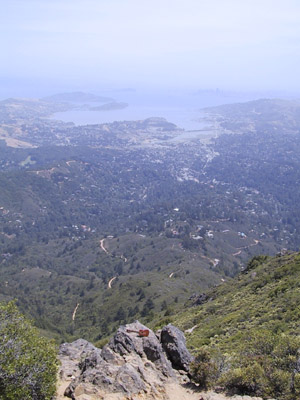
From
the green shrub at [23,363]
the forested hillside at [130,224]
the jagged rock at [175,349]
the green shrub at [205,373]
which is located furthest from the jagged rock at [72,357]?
the forested hillside at [130,224]

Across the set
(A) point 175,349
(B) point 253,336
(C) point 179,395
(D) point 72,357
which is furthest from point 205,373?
(D) point 72,357

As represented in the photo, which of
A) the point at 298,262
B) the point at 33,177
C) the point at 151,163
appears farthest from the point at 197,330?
the point at 151,163

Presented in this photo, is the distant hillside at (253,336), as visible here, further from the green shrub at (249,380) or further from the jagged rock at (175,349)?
the jagged rock at (175,349)

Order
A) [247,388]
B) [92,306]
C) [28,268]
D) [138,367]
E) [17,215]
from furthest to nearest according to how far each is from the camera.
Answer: [17,215], [28,268], [92,306], [138,367], [247,388]

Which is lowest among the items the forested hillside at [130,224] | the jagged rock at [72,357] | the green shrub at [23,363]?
the forested hillside at [130,224]

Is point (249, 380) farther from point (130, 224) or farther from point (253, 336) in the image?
point (130, 224)

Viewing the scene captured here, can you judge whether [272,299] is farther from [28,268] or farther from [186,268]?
[28,268]
